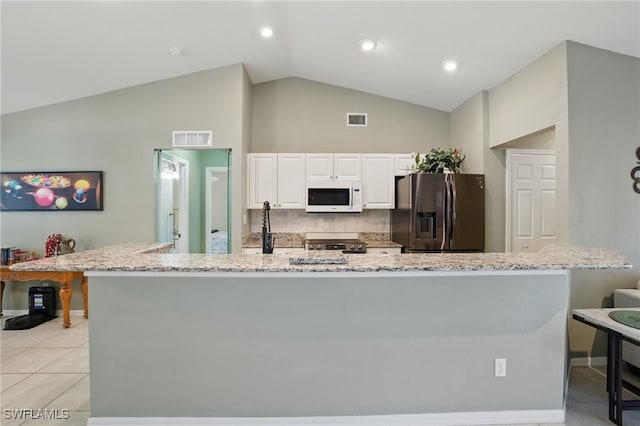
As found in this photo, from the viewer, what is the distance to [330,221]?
4945 mm

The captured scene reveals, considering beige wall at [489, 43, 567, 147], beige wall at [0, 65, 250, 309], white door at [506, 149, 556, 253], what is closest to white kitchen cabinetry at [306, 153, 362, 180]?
beige wall at [0, 65, 250, 309]

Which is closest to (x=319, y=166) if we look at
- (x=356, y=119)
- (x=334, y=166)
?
(x=334, y=166)

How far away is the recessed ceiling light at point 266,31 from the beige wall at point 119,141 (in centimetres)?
74

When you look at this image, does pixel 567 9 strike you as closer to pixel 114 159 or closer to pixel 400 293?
pixel 400 293

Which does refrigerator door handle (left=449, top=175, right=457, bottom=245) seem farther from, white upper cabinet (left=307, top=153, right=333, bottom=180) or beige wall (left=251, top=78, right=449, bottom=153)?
white upper cabinet (left=307, top=153, right=333, bottom=180)

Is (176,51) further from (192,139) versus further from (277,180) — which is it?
(277,180)

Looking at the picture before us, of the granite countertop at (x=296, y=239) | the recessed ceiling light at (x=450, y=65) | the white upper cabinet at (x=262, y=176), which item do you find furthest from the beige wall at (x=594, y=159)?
the white upper cabinet at (x=262, y=176)

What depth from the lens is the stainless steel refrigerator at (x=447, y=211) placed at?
3896mm

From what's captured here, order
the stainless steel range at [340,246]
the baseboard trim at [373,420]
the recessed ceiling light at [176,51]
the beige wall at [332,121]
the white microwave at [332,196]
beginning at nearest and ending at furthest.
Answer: the baseboard trim at [373,420], the recessed ceiling light at [176,51], the stainless steel range at [340,246], the white microwave at [332,196], the beige wall at [332,121]

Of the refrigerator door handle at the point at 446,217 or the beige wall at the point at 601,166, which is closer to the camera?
the beige wall at the point at 601,166

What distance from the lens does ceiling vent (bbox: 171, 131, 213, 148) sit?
410cm

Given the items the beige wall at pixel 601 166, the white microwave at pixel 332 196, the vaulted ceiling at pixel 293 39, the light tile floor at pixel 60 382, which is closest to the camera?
the light tile floor at pixel 60 382

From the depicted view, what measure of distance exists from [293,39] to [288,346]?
3.24 meters

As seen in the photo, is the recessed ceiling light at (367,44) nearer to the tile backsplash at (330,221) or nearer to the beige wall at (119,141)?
the beige wall at (119,141)
